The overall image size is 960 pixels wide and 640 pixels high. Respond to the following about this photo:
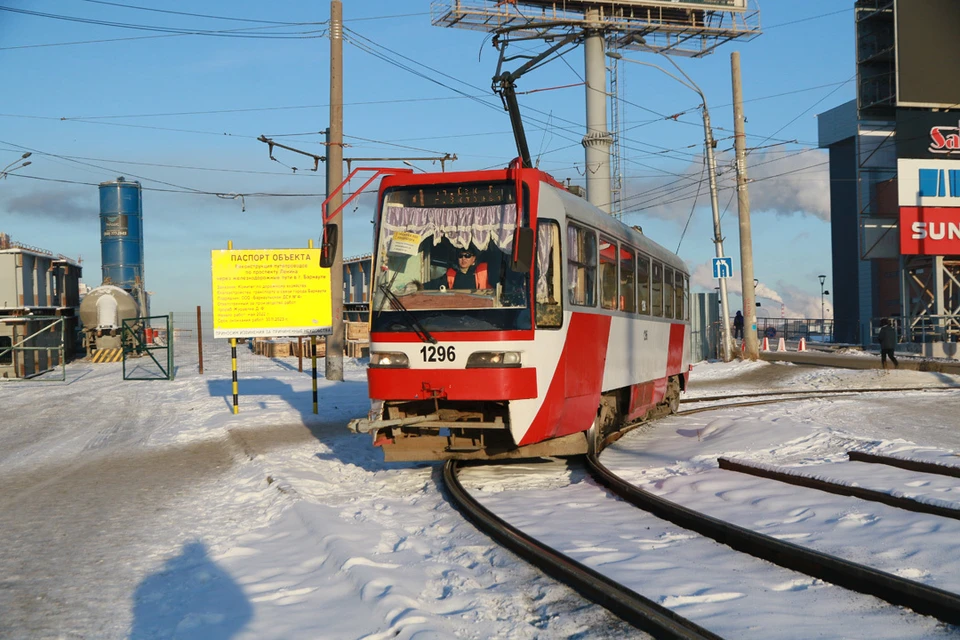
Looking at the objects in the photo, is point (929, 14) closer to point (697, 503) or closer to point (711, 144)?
point (711, 144)

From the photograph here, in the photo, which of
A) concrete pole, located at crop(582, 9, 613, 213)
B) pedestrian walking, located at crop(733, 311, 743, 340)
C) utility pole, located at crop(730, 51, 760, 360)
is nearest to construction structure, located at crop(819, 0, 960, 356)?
utility pole, located at crop(730, 51, 760, 360)

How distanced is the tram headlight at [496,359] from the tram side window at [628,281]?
136 inches

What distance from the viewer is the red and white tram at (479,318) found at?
985 cm

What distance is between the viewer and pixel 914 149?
37406 mm

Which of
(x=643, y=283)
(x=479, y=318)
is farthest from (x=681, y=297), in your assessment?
(x=479, y=318)

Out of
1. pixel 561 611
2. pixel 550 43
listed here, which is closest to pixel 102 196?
pixel 550 43

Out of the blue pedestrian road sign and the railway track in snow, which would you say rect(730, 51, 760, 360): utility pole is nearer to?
the blue pedestrian road sign

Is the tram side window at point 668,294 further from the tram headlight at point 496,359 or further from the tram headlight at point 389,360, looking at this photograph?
the tram headlight at point 389,360

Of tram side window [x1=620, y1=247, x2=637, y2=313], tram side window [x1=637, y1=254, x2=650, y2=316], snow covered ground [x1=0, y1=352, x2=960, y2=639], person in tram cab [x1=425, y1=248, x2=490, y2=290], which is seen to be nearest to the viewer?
snow covered ground [x1=0, y1=352, x2=960, y2=639]

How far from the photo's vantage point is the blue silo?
219 ft

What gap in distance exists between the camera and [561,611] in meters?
5.48

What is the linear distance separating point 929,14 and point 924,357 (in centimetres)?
1422

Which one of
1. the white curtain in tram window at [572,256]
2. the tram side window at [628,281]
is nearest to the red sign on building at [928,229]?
the tram side window at [628,281]

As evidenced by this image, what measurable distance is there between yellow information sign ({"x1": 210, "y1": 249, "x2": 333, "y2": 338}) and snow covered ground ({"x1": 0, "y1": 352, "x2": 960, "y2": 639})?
7.92 feet
